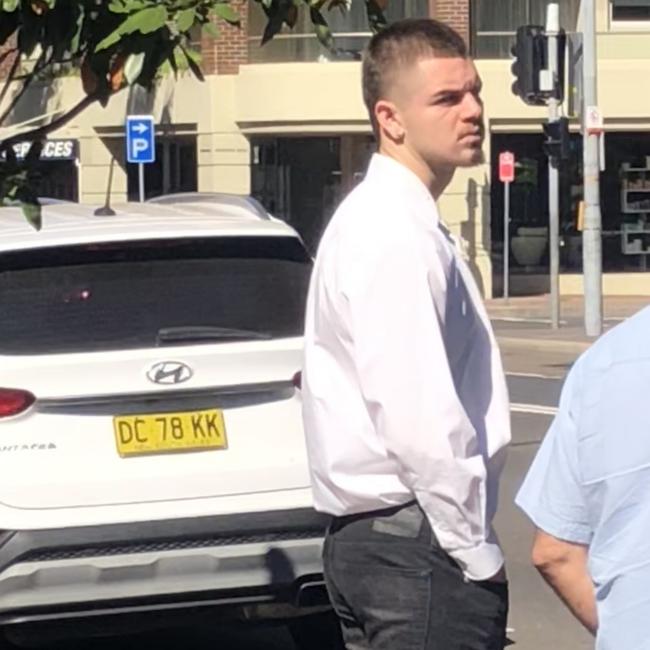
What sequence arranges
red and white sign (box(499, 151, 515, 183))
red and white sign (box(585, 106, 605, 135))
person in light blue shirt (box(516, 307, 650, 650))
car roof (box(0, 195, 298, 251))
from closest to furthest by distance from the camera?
person in light blue shirt (box(516, 307, 650, 650)) < car roof (box(0, 195, 298, 251)) < red and white sign (box(585, 106, 605, 135)) < red and white sign (box(499, 151, 515, 183))

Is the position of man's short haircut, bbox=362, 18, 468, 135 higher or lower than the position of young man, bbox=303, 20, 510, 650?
higher

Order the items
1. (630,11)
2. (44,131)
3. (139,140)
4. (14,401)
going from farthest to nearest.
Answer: (630,11) → (139,140) → (14,401) → (44,131)

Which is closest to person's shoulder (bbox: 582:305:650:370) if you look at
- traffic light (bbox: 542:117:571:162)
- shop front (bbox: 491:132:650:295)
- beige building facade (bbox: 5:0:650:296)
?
→ traffic light (bbox: 542:117:571:162)

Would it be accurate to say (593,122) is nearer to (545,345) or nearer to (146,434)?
(545,345)

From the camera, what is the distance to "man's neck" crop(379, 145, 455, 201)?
3.63 metres

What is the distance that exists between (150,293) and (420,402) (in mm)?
2793

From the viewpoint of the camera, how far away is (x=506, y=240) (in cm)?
3036

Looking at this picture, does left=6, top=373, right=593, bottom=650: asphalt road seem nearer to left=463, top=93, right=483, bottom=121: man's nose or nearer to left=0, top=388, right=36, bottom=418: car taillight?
left=0, top=388, right=36, bottom=418: car taillight

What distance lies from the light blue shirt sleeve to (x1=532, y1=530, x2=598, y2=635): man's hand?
0.08 feet

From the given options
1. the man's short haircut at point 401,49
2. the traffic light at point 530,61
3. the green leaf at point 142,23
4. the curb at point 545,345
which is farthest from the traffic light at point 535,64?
the man's short haircut at point 401,49

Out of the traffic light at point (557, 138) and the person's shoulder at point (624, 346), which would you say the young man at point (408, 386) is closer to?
the person's shoulder at point (624, 346)

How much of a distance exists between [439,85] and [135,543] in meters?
→ 2.61

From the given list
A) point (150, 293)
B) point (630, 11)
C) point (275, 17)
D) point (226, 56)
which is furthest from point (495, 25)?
point (275, 17)

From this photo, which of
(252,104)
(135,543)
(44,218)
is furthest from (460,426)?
(252,104)
